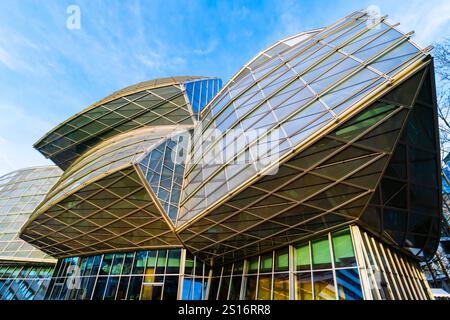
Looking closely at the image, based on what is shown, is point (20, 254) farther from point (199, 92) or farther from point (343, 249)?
point (343, 249)

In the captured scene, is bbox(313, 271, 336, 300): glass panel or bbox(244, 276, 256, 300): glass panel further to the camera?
bbox(244, 276, 256, 300): glass panel

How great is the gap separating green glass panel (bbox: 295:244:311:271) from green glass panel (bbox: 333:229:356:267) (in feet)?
5.28

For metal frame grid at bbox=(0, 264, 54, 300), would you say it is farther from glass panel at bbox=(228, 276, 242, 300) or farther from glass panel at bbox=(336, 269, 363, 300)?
glass panel at bbox=(336, 269, 363, 300)

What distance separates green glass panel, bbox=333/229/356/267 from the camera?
32.6 ft

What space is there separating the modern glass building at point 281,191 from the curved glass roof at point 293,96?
0.27ft

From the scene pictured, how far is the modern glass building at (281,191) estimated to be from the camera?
805 centimetres

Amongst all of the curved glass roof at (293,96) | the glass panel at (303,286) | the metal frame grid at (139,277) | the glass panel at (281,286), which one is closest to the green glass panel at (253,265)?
the glass panel at (281,286)

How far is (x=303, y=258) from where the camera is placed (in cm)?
1205

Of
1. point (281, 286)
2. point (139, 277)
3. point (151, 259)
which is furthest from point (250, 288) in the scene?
point (139, 277)

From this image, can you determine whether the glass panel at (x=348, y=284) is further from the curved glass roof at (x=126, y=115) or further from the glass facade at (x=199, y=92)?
the curved glass roof at (x=126, y=115)

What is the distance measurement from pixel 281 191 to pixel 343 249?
4140 mm

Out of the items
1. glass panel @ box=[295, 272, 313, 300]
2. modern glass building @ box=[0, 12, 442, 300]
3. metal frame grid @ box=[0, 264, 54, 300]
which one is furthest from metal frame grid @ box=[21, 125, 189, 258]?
glass panel @ box=[295, 272, 313, 300]

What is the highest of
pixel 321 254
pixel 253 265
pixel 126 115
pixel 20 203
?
pixel 126 115
